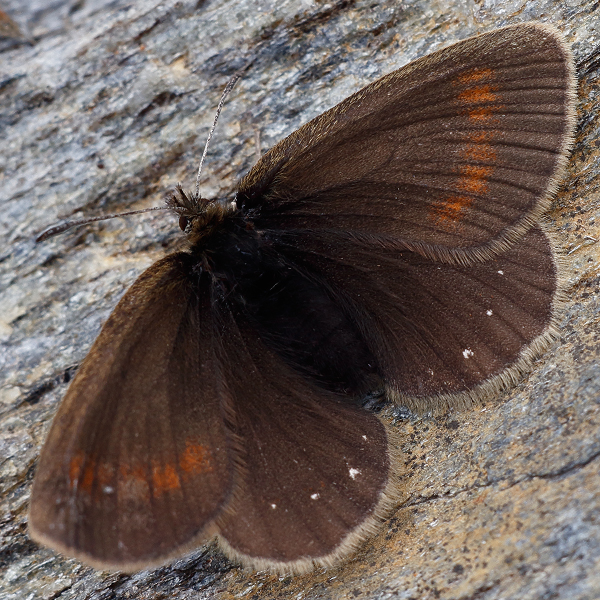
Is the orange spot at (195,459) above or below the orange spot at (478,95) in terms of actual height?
below

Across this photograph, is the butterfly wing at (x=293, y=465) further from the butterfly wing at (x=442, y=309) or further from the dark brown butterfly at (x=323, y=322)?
the butterfly wing at (x=442, y=309)

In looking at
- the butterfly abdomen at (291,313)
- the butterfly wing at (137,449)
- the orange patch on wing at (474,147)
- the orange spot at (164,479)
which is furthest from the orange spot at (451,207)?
the orange spot at (164,479)

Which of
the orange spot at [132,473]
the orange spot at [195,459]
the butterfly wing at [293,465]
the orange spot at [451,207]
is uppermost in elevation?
the orange spot at [451,207]

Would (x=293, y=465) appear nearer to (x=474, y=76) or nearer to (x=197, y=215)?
(x=197, y=215)

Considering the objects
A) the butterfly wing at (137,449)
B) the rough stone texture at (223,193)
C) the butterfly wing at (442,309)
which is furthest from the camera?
the butterfly wing at (442,309)

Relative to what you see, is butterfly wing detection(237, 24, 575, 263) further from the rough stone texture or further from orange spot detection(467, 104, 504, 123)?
the rough stone texture

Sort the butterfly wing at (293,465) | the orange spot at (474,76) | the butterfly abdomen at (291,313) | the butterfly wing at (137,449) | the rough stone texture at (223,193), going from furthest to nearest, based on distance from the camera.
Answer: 1. the butterfly abdomen at (291,313)
2. the orange spot at (474,76)
3. the butterfly wing at (293,465)
4. the rough stone texture at (223,193)
5. the butterfly wing at (137,449)

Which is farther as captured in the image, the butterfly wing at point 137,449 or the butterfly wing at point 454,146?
the butterfly wing at point 454,146
